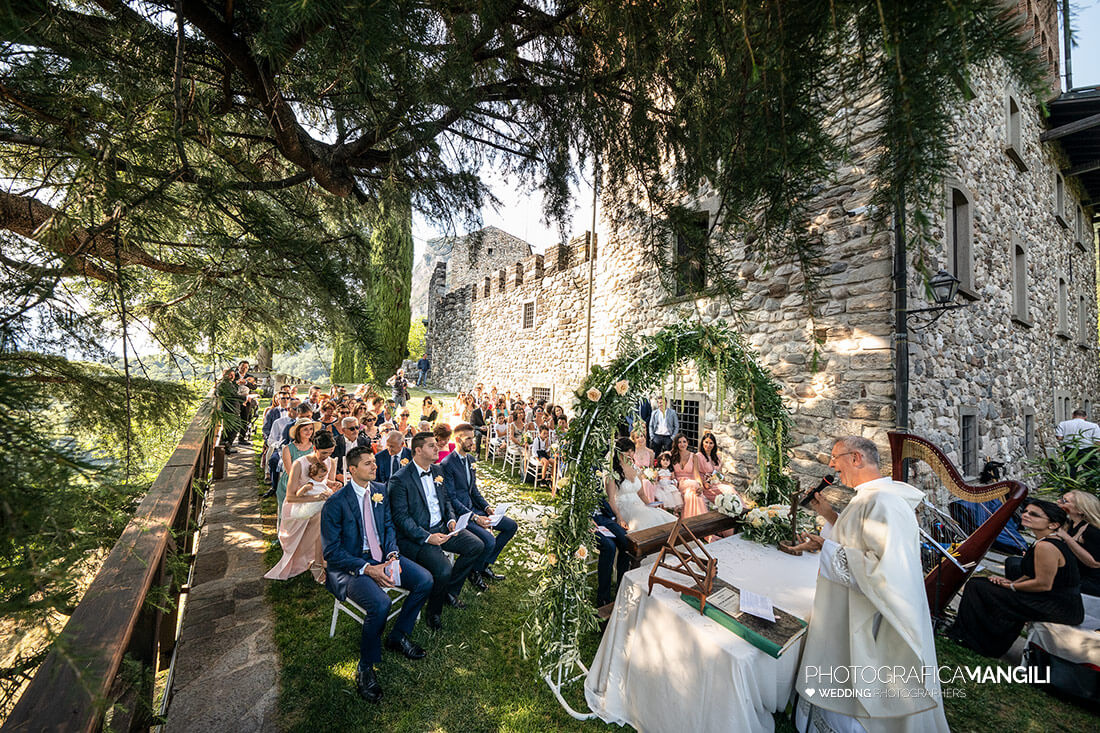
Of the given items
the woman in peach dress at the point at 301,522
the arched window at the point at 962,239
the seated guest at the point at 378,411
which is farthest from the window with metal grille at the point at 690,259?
the arched window at the point at 962,239

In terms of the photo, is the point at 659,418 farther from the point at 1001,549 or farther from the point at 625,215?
the point at 625,215

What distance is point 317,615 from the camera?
3686 millimetres

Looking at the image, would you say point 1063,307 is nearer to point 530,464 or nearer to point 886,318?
point 886,318

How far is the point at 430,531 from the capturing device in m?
3.87

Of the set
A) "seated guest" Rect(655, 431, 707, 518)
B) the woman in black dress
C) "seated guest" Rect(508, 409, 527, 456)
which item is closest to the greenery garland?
"seated guest" Rect(655, 431, 707, 518)

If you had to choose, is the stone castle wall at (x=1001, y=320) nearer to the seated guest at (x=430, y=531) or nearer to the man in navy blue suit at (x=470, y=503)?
the man in navy blue suit at (x=470, y=503)

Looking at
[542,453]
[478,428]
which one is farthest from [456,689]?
[478,428]

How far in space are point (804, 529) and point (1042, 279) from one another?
10556 millimetres

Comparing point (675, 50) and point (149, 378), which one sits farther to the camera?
point (149, 378)

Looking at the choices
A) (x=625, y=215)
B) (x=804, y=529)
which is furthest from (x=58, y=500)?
(x=804, y=529)

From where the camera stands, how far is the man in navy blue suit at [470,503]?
4.30 metres

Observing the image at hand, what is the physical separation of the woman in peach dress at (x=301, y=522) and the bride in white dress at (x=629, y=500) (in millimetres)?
2992

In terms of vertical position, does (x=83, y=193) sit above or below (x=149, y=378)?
above

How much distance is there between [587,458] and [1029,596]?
3.77m
